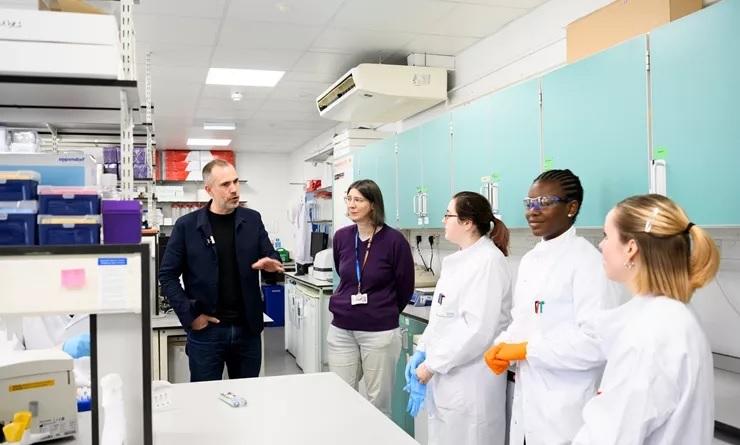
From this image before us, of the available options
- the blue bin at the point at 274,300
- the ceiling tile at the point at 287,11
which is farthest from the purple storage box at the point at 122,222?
the blue bin at the point at 274,300

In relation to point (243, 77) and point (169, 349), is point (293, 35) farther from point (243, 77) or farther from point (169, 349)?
point (169, 349)

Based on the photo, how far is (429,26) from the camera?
3854mm

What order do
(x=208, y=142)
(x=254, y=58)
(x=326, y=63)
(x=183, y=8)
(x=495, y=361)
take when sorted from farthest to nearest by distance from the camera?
(x=208, y=142)
(x=326, y=63)
(x=254, y=58)
(x=183, y=8)
(x=495, y=361)

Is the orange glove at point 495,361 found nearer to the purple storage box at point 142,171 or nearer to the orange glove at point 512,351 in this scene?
the orange glove at point 512,351

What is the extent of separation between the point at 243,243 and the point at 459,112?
157cm

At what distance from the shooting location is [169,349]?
12.6 feet

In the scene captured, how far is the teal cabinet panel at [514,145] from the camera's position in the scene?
2.84 meters

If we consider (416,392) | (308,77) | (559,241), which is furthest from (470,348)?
(308,77)

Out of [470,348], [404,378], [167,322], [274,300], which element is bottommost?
[274,300]

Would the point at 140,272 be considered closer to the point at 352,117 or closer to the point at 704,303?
the point at 704,303

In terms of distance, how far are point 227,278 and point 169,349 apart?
1325mm

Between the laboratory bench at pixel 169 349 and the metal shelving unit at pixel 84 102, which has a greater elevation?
the metal shelving unit at pixel 84 102


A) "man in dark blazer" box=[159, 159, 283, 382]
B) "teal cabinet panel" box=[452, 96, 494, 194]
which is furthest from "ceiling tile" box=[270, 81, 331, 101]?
"man in dark blazer" box=[159, 159, 283, 382]

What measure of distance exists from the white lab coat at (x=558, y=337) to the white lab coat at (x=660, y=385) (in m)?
0.56
